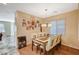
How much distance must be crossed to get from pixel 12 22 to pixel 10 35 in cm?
24

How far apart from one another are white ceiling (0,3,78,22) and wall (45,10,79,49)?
90 mm

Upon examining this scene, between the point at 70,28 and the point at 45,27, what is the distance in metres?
→ 0.46

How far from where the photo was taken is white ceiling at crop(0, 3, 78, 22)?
1.81 metres

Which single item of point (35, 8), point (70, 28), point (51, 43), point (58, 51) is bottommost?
point (58, 51)

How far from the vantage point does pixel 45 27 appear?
185 cm

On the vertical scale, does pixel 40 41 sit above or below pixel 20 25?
below

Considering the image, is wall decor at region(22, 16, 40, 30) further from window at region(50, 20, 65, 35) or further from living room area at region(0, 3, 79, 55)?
window at region(50, 20, 65, 35)

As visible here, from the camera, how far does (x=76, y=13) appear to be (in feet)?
5.89

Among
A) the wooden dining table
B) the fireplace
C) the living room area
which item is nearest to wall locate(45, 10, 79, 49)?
the living room area

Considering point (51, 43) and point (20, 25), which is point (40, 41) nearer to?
point (51, 43)

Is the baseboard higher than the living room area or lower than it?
lower

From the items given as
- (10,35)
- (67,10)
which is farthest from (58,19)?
(10,35)

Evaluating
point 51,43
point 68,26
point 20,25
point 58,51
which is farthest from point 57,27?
point 20,25

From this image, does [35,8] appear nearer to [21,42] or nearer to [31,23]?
[31,23]
